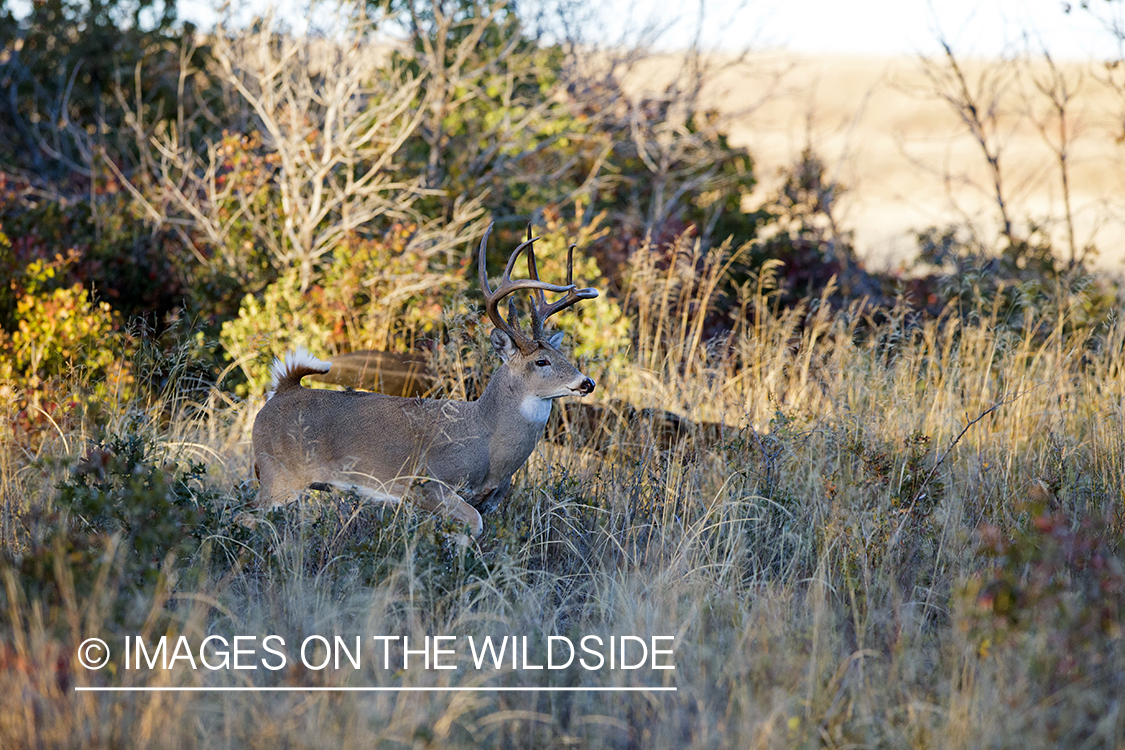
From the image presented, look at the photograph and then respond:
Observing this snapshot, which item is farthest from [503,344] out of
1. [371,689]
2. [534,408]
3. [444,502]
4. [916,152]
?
[916,152]

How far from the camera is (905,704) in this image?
3484 millimetres

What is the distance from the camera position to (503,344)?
5680 mm

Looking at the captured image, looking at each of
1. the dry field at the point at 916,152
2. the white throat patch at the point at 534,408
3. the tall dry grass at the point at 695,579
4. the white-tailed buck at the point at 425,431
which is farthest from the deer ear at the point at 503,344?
the dry field at the point at 916,152

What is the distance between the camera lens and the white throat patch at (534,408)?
551 cm

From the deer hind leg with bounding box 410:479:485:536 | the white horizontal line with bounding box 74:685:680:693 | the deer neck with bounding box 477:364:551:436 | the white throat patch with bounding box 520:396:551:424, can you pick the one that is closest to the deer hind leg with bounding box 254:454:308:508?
the deer hind leg with bounding box 410:479:485:536

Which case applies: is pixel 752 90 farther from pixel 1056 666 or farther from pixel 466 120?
pixel 1056 666

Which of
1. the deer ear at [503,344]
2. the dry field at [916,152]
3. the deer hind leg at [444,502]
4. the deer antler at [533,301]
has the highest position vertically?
the dry field at [916,152]

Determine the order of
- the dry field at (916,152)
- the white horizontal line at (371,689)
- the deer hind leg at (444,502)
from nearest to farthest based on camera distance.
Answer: the white horizontal line at (371,689) → the deer hind leg at (444,502) → the dry field at (916,152)

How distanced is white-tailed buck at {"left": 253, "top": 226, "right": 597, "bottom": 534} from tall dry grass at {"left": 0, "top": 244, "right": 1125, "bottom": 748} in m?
0.21

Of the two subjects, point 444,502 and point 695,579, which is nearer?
point 695,579

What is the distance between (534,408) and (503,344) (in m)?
0.41

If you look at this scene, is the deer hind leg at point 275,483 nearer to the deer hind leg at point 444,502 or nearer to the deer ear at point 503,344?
the deer hind leg at point 444,502

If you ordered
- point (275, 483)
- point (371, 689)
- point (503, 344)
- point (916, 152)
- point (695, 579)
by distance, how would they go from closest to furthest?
point (371, 689), point (695, 579), point (275, 483), point (503, 344), point (916, 152)

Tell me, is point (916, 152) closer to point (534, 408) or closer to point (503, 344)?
point (503, 344)
